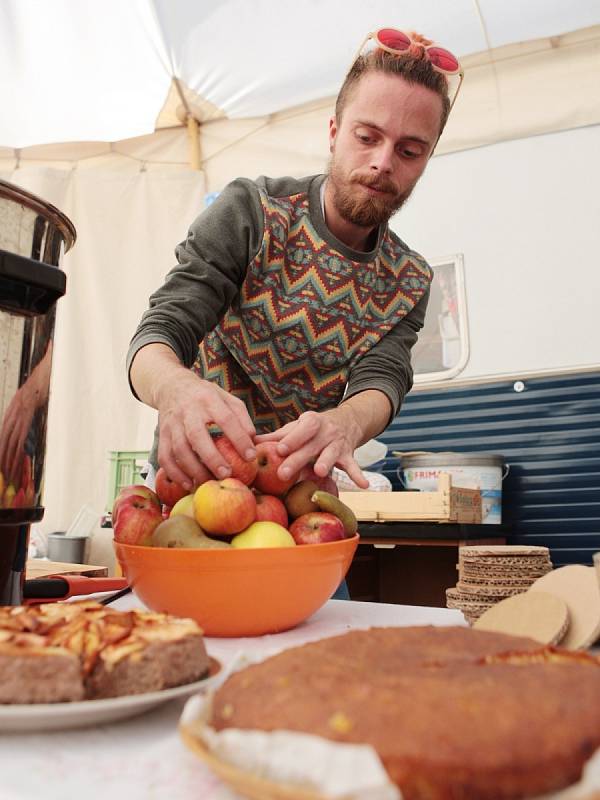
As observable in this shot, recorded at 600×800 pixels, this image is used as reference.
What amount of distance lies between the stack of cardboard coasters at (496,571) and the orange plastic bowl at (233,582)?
67 cm

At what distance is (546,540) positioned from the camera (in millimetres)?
2939

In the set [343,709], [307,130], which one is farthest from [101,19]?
[343,709]

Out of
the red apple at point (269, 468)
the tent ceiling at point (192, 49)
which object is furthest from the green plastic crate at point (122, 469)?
the red apple at point (269, 468)

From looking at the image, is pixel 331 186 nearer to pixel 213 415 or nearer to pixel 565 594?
pixel 213 415

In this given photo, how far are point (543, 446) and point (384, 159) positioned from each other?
1.84 metres

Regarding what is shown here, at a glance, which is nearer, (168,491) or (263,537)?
(263,537)

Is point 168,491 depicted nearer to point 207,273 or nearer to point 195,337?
point 195,337

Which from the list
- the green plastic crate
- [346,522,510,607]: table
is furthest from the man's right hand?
the green plastic crate

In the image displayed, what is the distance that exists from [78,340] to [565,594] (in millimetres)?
3674

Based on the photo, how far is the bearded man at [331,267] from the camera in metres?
1.49

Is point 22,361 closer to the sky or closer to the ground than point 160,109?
closer to the ground

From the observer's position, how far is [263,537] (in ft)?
2.77

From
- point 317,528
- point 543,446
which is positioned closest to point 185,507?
point 317,528

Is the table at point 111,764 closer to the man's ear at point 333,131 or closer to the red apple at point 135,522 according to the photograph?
the red apple at point 135,522
